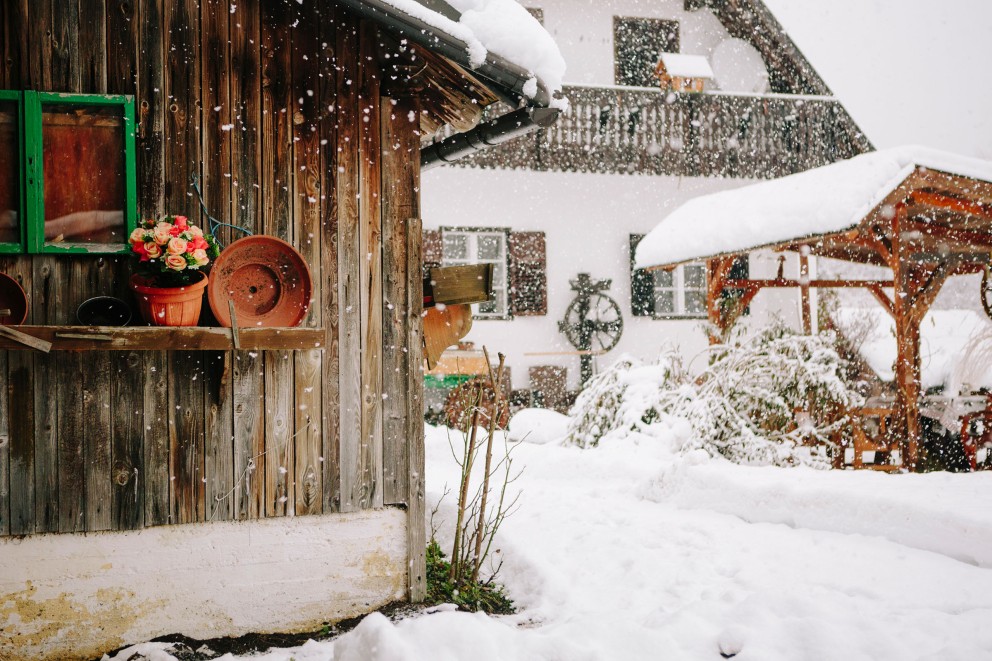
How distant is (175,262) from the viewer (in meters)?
3.25

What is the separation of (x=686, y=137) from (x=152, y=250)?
10036mm

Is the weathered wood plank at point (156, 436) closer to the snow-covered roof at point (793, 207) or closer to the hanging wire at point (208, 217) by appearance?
the hanging wire at point (208, 217)

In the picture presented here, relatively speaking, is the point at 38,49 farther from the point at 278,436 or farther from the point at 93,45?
the point at 278,436

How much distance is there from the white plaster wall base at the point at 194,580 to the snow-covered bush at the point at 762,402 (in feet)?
14.0

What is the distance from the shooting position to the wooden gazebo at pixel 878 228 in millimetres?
6969

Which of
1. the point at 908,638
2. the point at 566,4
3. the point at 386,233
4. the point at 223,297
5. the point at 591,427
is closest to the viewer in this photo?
the point at 908,638

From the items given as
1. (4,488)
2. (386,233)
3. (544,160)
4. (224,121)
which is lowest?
(4,488)

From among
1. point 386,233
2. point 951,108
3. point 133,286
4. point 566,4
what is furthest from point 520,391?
point 951,108

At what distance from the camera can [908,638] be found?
3.34m

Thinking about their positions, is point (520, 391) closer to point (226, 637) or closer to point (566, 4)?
point (566, 4)

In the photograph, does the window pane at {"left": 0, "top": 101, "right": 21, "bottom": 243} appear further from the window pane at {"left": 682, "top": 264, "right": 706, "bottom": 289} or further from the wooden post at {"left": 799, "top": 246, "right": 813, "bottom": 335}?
the window pane at {"left": 682, "top": 264, "right": 706, "bottom": 289}

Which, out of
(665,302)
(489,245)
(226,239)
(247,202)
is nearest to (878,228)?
(665,302)

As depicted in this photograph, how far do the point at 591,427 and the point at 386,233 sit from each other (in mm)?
5264

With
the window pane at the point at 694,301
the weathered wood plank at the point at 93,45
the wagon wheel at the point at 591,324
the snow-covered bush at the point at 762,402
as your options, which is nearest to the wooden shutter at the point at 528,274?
the wagon wheel at the point at 591,324
